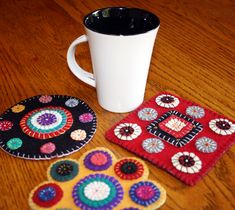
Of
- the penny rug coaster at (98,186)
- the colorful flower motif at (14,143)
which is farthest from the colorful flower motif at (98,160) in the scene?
the colorful flower motif at (14,143)

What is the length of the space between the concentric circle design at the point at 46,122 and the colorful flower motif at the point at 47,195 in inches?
3.7

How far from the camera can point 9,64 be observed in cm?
70

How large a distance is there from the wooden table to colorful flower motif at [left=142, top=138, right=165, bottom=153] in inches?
0.8

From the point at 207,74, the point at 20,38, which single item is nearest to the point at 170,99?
the point at 207,74

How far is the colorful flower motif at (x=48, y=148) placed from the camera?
0.47m

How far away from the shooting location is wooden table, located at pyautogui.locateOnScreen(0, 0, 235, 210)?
43 cm

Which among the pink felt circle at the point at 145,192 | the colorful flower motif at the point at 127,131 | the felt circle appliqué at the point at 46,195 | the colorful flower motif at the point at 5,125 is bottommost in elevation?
the colorful flower motif at the point at 127,131

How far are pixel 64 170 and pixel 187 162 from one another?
0.55 ft

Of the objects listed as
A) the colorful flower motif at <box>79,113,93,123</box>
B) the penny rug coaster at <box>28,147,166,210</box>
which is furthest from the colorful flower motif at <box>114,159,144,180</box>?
the colorful flower motif at <box>79,113,93,123</box>

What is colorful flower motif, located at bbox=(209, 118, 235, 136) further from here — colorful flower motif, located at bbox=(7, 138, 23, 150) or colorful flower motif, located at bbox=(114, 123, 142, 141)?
colorful flower motif, located at bbox=(7, 138, 23, 150)

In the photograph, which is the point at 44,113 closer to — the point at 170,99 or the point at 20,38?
the point at 170,99

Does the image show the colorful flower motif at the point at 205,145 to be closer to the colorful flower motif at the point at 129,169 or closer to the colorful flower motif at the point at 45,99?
the colorful flower motif at the point at 129,169

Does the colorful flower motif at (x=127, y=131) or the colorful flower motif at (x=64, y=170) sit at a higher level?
the colorful flower motif at (x=64, y=170)

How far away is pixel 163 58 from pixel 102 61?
0.23 metres
